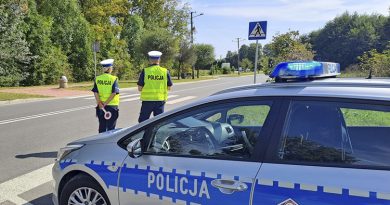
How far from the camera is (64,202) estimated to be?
12.7 ft

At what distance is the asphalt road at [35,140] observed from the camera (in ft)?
17.6

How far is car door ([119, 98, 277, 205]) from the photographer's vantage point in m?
2.82

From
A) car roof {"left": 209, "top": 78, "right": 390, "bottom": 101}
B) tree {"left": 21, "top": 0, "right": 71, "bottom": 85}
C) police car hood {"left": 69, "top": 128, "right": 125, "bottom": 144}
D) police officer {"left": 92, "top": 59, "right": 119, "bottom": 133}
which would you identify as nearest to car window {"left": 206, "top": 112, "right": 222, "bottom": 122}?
car roof {"left": 209, "top": 78, "right": 390, "bottom": 101}

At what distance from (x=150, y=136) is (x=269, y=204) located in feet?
3.93

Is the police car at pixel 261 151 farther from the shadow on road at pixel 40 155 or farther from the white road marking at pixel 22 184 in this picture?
the shadow on road at pixel 40 155

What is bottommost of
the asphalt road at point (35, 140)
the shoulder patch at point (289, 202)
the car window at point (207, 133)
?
the asphalt road at point (35, 140)

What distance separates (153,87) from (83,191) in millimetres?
3689

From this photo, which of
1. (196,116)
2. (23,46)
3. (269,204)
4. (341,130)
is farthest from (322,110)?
(23,46)

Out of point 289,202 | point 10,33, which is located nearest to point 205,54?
point 10,33

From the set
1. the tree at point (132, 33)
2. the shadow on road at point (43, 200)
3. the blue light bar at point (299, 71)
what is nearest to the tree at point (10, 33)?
the shadow on road at point (43, 200)

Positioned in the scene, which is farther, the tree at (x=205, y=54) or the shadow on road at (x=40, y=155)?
the tree at (x=205, y=54)

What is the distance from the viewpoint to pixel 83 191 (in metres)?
3.72

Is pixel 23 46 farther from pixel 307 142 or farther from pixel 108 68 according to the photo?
pixel 307 142

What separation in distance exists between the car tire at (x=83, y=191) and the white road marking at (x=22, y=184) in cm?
128
